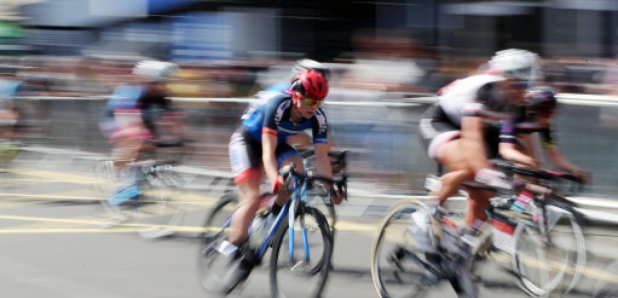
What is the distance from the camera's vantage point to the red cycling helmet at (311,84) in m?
5.88

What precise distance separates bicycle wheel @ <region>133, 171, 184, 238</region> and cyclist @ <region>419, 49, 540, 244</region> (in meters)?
3.47

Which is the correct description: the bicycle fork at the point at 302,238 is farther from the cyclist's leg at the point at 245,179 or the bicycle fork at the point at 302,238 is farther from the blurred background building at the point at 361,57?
the blurred background building at the point at 361,57

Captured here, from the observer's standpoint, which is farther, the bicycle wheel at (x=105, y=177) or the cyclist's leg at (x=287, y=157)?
the bicycle wheel at (x=105, y=177)

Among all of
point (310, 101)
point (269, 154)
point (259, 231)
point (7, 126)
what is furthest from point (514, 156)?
point (7, 126)

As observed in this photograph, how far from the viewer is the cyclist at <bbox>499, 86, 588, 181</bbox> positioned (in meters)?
6.43

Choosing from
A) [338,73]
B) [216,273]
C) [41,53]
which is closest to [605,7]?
[338,73]

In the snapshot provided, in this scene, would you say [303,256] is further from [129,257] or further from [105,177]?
[105,177]

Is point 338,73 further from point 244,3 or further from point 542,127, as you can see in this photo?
point 244,3

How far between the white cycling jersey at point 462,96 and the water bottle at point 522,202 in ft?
2.03

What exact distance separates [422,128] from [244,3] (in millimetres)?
12044

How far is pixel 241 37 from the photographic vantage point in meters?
17.6

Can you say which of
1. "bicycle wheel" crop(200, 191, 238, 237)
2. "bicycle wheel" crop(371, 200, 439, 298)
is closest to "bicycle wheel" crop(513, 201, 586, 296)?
"bicycle wheel" crop(371, 200, 439, 298)

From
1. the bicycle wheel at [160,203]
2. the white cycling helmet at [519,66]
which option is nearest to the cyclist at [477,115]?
the white cycling helmet at [519,66]

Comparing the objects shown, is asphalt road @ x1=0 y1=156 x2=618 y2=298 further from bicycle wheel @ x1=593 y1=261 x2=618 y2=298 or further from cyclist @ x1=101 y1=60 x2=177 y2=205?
cyclist @ x1=101 y1=60 x2=177 y2=205
